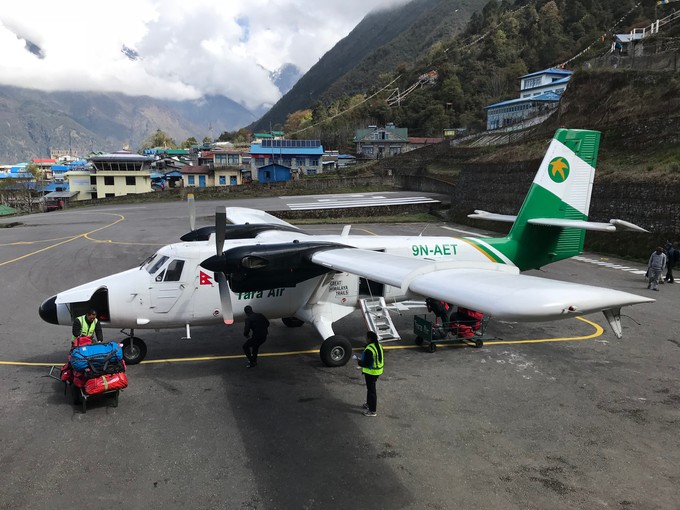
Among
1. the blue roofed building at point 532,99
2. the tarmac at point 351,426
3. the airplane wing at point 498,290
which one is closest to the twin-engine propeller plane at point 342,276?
the airplane wing at point 498,290

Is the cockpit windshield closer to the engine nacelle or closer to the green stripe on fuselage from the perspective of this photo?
the engine nacelle

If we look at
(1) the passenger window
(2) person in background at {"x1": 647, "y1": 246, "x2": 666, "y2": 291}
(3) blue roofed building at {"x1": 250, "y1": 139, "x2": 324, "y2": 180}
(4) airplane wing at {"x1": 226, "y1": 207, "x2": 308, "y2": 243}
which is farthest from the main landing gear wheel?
(3) blue roofed building at {"x1": 250, "y1": 139, "x2": 324, "y2": 180}

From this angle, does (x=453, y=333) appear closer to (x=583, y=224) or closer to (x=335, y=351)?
(x=335, y=351)

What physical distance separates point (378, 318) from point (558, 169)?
868 centimetres

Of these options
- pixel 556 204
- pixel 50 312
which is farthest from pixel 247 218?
pixel 556 204

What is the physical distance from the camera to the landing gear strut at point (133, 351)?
1245cm

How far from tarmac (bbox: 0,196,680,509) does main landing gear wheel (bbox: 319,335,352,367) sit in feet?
1.02

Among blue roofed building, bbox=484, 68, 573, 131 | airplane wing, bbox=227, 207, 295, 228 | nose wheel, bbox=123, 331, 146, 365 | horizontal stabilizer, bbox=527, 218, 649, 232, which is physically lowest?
nose wheel, bbox=123, 331, 146, 365

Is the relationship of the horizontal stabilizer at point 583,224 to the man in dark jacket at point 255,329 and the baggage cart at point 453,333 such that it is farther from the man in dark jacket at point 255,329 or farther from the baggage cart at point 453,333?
the man in dark jacket at point 255,329

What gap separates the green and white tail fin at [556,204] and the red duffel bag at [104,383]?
12363 millimetres

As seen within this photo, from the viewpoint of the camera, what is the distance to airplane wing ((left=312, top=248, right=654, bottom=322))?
234 inches

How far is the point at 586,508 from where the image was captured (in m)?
7.01

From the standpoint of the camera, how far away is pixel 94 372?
977cm

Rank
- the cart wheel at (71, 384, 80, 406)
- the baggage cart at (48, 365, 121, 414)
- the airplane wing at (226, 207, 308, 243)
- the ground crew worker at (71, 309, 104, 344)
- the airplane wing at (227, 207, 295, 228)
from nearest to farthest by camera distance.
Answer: the baggage cart at (48, 365, 121, 414)
the cart wheel at (71, 384, 80, 406)
the ground crew worker at (71, 309, 104, 344)
the airplane wing at (226, 207, 308, 243)
the airplane wing at (227, 207, 295, 228)
